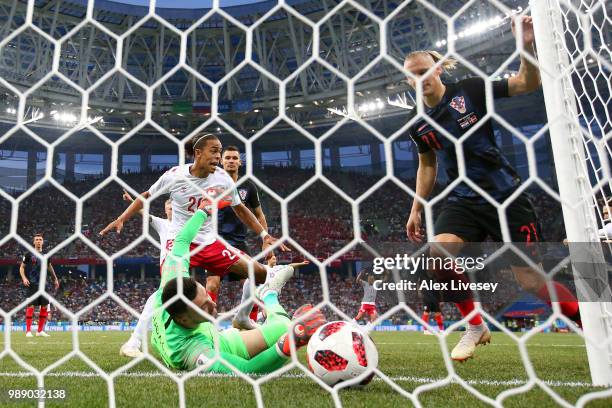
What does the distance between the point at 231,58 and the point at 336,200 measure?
670cm

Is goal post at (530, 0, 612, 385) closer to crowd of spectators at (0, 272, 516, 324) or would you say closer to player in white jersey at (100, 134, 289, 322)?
player in white jersey at (100, 134, 289, 322)

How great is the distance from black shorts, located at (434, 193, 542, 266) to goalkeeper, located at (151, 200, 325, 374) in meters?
0.91

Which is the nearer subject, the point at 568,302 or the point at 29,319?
the point at 568,302

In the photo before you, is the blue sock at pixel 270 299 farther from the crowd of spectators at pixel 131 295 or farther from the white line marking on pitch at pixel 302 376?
the crowd of spectators at pixel 131 295

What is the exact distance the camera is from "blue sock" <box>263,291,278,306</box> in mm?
2918

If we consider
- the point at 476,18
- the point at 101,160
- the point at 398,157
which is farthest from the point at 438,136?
the point at 101,160

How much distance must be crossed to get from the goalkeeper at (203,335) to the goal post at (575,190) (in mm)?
1184

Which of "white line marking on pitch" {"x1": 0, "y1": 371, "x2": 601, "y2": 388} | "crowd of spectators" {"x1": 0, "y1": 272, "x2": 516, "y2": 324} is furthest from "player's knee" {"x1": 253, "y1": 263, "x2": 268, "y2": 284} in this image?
"crowd of spectators" {"x1": 0, "y1": 272, "x2": 516, "y2": 324}

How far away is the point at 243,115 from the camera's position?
17.8m

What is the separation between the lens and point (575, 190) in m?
2.06

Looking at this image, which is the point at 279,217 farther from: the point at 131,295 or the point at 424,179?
the point at 424,179

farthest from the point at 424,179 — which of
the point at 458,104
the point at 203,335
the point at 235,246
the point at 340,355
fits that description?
the point at 235,246

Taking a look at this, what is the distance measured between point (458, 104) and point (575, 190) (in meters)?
0.69

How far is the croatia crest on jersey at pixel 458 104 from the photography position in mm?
2404
